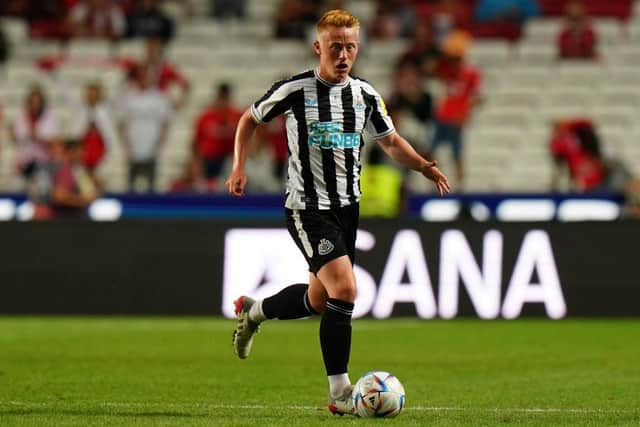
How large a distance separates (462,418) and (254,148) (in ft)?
38.0

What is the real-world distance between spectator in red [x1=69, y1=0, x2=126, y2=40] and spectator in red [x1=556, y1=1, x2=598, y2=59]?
6552mm

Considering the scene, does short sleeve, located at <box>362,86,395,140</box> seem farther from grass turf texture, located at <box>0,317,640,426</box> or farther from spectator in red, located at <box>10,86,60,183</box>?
spectator in red, located at <box>10,86,60,183</box>

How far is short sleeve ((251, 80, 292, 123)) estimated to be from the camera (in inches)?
310

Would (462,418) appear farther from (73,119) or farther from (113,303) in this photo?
(73,119)

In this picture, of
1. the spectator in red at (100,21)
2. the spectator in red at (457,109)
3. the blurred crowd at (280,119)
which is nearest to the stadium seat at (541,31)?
the blurred crowd at (280,119)

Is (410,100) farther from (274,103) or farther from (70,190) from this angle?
(274,103)

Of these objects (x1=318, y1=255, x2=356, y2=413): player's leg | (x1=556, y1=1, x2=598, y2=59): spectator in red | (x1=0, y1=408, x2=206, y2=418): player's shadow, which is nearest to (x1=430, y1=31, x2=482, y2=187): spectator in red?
(x1=556, y1=1, x2=598, y2=59): spectator in red

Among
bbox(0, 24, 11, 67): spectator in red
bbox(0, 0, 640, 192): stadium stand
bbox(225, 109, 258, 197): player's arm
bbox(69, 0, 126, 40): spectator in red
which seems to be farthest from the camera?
bbox(0, 24, 11, 67): spectator in red

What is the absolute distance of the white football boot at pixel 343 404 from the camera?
24.6 feet

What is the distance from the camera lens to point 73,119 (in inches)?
785

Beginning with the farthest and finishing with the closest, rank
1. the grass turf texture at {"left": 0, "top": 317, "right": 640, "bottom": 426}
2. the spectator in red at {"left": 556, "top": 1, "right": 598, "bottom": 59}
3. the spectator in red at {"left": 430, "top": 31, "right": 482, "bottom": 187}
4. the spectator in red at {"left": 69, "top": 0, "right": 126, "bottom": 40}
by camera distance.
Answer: the spectator in red at {"left": 69, "top": 0, "right": 126, "bottom": 40} < the spectator in red at {"left": 556, "top": 1, "right": 598, "bottom": 59} < the spectator in red at {"left": 430, "top": 31, "right": 482, "bottom": 187} < the grass turf texture at {"left": 0, "top": 317, "right": 640, "bottom": 426}

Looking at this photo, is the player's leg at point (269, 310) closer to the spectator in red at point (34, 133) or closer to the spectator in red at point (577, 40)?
the spectator in red at point (34, 133)

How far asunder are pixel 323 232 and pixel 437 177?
0.76 meters

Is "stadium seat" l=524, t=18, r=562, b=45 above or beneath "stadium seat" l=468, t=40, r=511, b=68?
above
